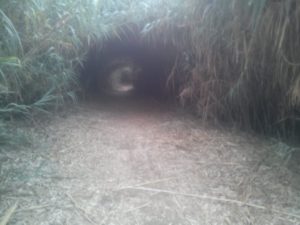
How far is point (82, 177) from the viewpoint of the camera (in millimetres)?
1594

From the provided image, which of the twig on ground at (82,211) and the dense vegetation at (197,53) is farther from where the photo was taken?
the dense vegetation at (197,53)

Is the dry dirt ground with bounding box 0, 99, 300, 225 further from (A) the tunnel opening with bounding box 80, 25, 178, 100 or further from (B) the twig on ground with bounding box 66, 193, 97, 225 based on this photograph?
(A) the tunnel opening with bounding box 80, 25, 178, 100

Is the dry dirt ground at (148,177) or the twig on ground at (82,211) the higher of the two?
the twig on ground at (82,211)

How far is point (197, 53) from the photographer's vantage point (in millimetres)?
2344

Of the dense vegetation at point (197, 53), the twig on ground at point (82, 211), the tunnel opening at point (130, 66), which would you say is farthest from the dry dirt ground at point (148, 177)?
the tunnel opening at point (130, 66)

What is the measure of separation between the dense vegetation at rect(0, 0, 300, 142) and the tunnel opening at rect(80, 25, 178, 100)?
0.32 metres

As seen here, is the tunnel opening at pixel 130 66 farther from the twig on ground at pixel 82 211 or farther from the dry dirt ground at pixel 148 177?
the twig on ground at pixel 82 211

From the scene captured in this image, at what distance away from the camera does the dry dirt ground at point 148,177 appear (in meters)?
1.31

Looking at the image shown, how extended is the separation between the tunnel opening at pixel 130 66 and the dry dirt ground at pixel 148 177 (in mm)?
1042

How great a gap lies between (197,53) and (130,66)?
253cm

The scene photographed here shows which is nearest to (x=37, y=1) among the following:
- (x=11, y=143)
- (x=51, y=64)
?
(x=51, y=64)

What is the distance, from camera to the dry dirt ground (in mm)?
1314

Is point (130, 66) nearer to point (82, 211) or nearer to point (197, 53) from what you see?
point (197, 53)

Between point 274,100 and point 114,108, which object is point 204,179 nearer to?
point 274,100
